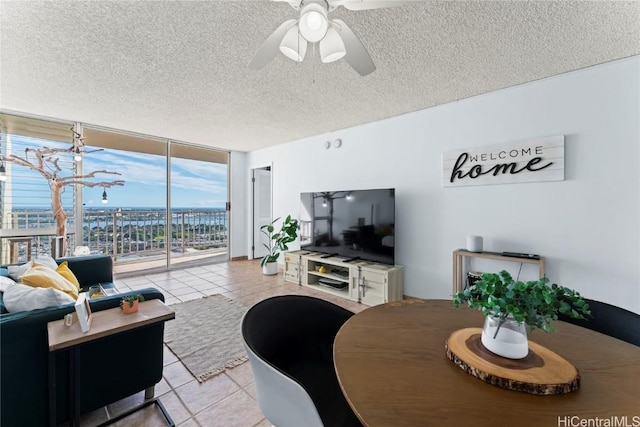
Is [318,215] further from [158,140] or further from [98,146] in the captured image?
[98,146]

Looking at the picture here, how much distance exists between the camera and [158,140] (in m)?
4.66

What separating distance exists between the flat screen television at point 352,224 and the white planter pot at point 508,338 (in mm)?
2364

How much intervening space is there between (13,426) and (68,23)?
234cm

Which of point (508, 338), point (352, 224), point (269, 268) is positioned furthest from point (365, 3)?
point (269, 268)

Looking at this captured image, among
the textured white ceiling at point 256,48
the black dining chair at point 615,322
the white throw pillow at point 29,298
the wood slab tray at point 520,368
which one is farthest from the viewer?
the textured white ceiling at point 256,48

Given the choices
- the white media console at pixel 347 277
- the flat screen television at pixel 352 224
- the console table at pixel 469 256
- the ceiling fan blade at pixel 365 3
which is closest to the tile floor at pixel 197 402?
the white media console at pixel 347 277

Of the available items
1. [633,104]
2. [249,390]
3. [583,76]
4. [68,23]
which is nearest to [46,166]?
[68,23]

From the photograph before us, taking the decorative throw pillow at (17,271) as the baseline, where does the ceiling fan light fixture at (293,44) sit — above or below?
above

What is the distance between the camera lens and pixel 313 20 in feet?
4.09

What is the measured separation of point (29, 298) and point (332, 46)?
213 centimetres

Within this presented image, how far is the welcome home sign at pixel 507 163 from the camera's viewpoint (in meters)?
2.44

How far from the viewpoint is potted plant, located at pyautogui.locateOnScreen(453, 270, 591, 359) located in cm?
76

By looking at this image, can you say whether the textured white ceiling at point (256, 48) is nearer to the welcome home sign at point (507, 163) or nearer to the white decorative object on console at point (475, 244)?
the welcome home sign at point (507, 163)

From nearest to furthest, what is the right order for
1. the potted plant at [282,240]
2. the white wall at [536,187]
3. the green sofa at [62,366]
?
1. the green sofa at [62,366]
2. the white wall at [536,187]
3. the potted plant at [282,240]
